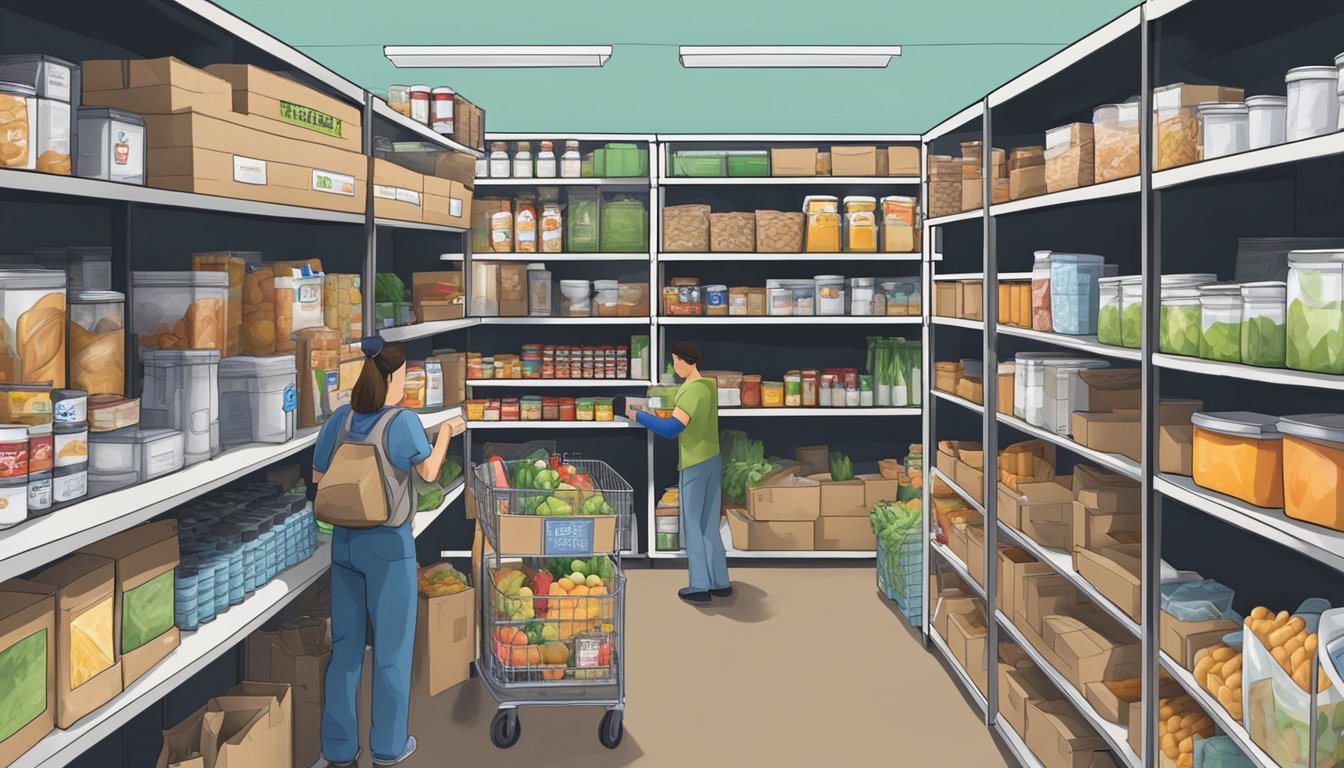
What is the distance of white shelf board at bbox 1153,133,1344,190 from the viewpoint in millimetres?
2159

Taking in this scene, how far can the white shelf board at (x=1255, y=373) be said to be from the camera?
2.23m

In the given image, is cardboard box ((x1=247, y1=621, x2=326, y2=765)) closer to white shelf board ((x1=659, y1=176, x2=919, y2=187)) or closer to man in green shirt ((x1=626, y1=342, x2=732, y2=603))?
man in green shirt ((x1=626, y1=342, x2=732, y2=603))

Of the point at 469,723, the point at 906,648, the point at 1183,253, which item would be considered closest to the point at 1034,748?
the point at 906,648

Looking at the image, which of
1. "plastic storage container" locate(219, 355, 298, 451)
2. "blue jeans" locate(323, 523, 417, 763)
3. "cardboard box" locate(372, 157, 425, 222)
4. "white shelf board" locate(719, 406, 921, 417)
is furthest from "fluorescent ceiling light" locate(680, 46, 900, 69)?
"plastic storage container" locate(219, 355, 298, 451)

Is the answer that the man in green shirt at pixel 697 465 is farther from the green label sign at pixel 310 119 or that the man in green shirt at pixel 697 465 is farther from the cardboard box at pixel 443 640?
the green label sign at pixel 310 119

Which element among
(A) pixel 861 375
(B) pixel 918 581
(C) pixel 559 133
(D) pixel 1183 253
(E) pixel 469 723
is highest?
(C) pixel 559 133

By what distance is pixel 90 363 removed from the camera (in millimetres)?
2645

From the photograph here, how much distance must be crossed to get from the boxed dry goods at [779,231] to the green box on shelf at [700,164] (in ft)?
1.54

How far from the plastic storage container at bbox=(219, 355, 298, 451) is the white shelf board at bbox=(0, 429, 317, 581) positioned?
0.14m

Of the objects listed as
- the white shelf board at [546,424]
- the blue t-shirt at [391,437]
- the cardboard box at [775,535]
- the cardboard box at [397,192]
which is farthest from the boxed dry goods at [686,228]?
the blue t-shirt at [391,437]

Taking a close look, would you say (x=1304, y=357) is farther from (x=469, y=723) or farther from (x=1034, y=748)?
(x=469, y=723)

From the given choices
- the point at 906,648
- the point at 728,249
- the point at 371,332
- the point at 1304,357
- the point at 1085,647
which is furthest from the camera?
the point at 728,249

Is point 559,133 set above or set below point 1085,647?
above

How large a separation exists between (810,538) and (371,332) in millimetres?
3968
